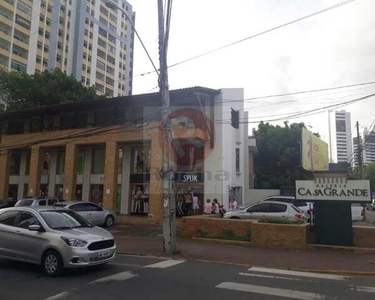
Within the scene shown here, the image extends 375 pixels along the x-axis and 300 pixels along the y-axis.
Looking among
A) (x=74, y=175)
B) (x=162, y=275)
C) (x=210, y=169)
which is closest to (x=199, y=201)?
(x=210, y=169)

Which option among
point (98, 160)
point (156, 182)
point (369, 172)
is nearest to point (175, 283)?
point (156, 182)

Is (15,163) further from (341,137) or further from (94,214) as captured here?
(341,137)

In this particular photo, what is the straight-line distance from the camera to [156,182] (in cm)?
2222

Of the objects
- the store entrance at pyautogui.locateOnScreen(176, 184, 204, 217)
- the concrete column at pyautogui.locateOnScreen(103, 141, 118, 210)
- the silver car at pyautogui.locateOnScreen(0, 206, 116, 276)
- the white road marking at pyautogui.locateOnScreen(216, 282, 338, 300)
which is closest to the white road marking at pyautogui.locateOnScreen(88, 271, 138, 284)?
the silver car at pyautogui.locateOnScreen(0, 206, 116, 276)

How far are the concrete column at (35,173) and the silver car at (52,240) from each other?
60.9 feet

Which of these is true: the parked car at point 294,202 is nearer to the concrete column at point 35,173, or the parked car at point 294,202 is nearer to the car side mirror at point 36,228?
the car side mirror at point 36,228

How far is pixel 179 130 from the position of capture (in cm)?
2166

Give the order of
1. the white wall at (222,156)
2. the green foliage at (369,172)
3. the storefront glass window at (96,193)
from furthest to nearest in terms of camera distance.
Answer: the green foliage at (369,172)
the storefront glass window at (96,193)
the white wall at (222,156)

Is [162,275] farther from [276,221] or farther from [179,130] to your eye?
[179,130]

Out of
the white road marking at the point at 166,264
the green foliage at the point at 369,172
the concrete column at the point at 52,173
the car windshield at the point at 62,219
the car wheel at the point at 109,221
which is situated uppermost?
the green foliage at the point at 369,172

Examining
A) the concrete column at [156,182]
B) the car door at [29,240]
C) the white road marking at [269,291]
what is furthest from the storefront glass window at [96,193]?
the white road marking at [269,291]

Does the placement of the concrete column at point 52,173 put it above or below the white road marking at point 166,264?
above

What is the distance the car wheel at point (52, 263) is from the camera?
7.96 meters

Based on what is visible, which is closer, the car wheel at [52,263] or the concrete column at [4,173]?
the car wheel at [52,263]
